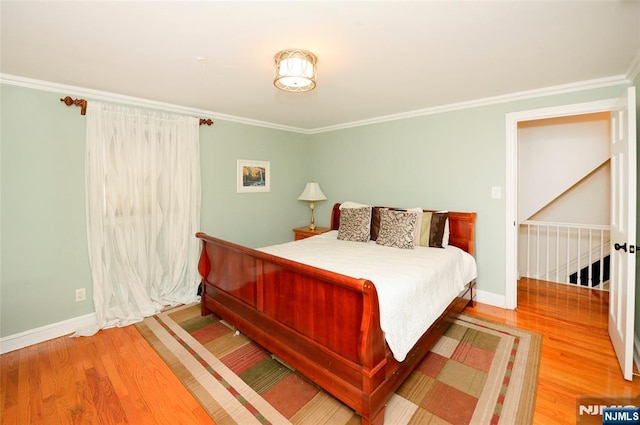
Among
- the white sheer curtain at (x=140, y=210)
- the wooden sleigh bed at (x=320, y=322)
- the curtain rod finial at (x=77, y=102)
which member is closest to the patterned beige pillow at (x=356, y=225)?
the wooden sleigh bed at (x=320, y=322)

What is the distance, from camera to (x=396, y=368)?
1.81m

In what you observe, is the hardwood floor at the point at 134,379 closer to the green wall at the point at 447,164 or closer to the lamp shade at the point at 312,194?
the green wall at the point at 447,164

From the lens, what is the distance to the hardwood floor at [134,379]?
69.7 inches

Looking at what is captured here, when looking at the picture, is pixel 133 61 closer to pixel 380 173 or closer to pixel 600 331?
pixel 380 173

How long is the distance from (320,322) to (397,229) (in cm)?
160

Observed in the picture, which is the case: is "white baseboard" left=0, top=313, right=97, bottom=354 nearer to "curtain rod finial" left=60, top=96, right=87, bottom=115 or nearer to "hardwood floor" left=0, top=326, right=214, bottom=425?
"hardwood floor" left=0, top=326, right=214, bottom=425

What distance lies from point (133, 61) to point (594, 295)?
5358mm

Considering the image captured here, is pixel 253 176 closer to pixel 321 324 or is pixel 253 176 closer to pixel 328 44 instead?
pixel 328 44

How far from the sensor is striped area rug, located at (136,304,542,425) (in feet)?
5.71

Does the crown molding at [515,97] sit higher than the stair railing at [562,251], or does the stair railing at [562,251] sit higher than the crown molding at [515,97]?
the crown molding at [515,97]

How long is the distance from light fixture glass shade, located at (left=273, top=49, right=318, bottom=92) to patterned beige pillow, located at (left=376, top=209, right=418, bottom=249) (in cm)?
174

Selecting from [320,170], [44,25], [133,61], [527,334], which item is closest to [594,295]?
[527,334]

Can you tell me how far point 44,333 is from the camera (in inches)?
104

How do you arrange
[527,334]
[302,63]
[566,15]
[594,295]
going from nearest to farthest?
1. [566,15]
2. [302,63]
3. [527,334]
4. [594,295]
